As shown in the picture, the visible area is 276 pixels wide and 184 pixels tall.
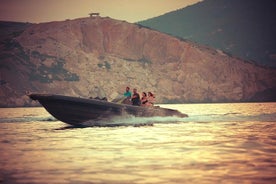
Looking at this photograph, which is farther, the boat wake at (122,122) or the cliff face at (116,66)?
the cliff face at (116,66)

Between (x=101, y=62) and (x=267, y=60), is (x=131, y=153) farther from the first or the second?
(x=267, y=60)

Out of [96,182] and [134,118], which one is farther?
[134,118]

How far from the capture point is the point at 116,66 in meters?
123

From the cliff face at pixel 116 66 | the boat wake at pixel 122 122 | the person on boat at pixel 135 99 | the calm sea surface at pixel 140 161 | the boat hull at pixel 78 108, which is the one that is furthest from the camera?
the cliff face at pixel 116 66

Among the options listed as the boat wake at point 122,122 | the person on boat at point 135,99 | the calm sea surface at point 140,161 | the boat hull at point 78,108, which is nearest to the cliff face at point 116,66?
the boat wake at point 122,122

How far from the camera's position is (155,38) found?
131 meters

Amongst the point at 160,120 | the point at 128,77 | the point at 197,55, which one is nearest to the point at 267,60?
the point at 197,55

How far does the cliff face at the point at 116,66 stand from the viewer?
374 feet

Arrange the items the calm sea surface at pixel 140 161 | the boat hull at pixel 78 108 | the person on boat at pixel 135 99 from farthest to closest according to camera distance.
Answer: the person on boat at pixel 135 99 < the boat hull at pixel 78 108 < the calm sea surface at pixel 140 161

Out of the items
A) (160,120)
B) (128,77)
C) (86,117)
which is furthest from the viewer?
(128,77)

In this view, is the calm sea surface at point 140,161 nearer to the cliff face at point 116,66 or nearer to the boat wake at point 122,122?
the boat wake at point 122,122

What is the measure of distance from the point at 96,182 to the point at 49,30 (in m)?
123

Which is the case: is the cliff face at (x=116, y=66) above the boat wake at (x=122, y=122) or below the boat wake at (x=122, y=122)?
above

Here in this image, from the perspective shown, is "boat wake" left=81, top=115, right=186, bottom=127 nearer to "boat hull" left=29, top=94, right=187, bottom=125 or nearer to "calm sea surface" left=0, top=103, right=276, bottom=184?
"boat hull" left=29, top=94, right=187, bottom=125
